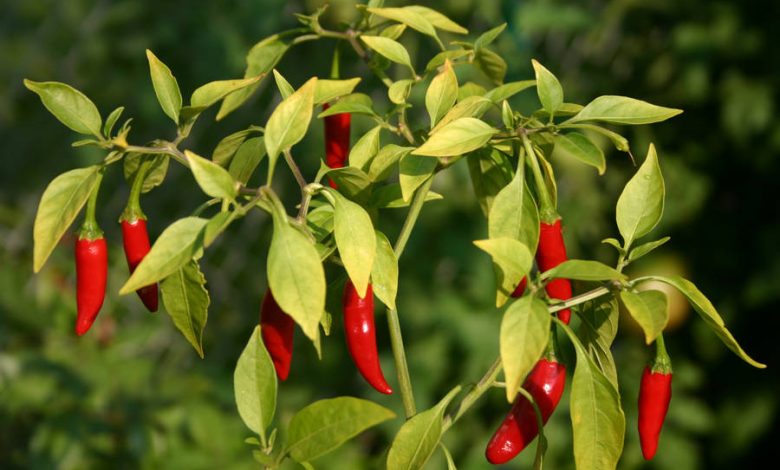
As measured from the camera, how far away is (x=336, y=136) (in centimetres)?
101

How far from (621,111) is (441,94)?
0.45 ft

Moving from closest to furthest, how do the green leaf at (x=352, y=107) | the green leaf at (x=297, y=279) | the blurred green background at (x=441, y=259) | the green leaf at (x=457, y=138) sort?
the green leaf at (x=297, y=279)
the green leaf at (x=457, y=138)
the green leaf at (x=352, y=107)
the blurred green background at (x=441, y=259)

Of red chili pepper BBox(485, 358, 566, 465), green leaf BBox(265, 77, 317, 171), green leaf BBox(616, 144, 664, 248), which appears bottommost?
red chili pepper BBox(485, 358, 566, 465)

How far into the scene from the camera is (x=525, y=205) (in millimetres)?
809

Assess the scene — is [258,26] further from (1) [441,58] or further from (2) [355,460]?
(1) [441,58]

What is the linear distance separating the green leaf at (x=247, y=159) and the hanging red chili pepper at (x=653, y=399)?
0.33 metres

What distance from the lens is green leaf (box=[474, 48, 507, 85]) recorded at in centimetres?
99

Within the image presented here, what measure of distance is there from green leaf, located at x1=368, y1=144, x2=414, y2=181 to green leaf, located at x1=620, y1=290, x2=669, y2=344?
0.20m

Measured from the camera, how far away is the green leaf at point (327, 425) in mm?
754

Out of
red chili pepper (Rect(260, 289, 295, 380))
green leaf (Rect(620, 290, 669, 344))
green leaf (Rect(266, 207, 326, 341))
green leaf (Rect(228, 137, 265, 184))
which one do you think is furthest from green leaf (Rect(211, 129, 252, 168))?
green leaf (Rect(620, 290, 669, 344))

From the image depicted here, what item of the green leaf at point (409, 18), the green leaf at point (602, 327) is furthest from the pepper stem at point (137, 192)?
the green leaf at point (602, 327)

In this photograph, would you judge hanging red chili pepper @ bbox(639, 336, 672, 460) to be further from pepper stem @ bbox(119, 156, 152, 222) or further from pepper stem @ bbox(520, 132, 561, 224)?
pepper stem @ bbox(119, 156, 152, 222)

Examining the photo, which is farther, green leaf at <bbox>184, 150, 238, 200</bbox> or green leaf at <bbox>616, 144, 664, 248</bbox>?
green leaf at <bbox>616, 144, 664, 248</bbox>

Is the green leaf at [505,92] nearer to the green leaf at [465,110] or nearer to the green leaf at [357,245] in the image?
the green leaf at [465,110]
